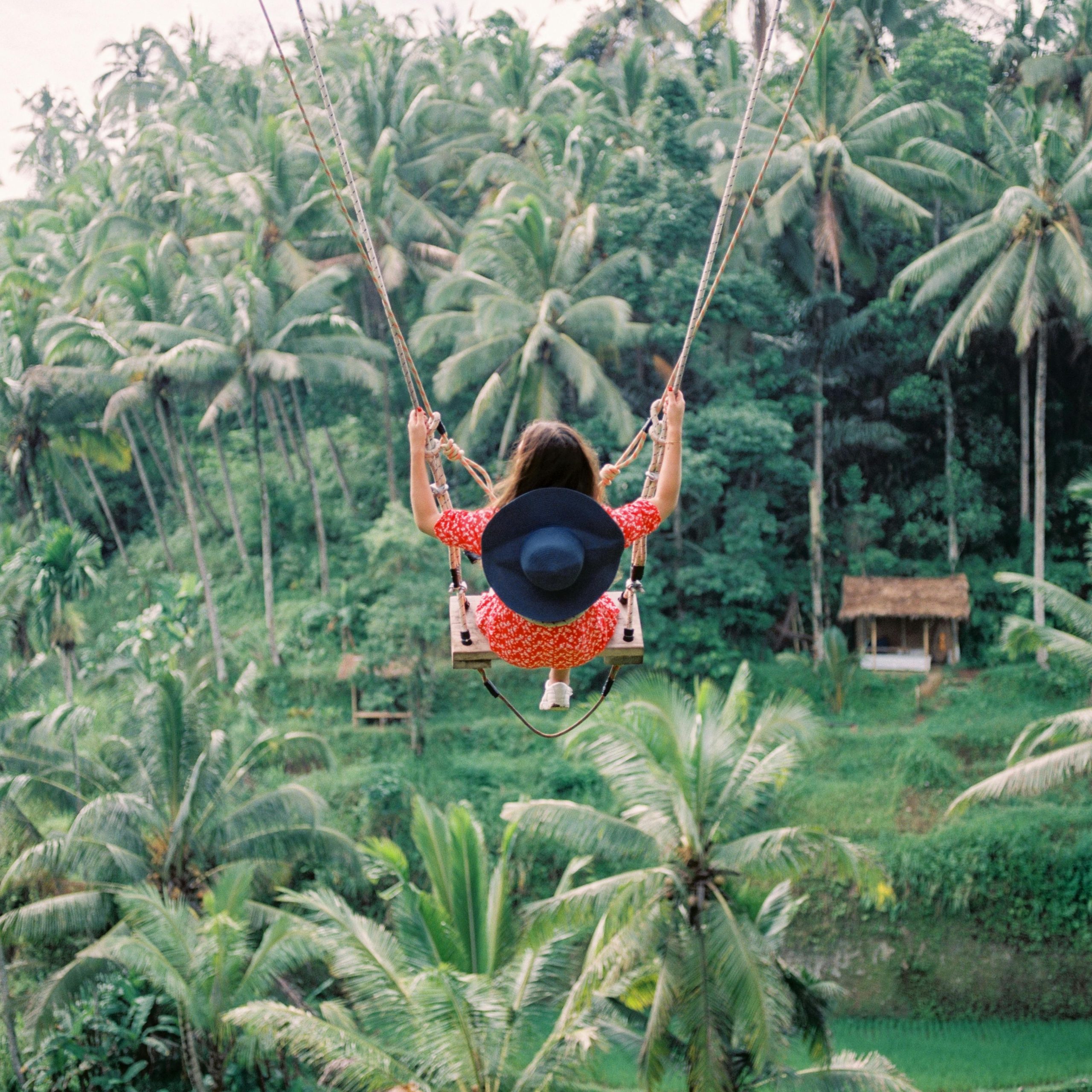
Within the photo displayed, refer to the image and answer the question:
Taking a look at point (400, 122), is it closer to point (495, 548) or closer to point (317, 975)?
point (317, 975)

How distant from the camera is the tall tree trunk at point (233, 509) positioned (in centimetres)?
2384

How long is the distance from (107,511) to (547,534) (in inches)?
1021

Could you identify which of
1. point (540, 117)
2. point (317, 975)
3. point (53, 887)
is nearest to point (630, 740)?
point (317, 975)

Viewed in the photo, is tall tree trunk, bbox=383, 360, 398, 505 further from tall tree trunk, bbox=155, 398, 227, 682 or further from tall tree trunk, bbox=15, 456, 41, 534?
tall tree trunk, bbox=15, 456, 41, 534

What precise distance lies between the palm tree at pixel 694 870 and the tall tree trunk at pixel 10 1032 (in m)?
6.34

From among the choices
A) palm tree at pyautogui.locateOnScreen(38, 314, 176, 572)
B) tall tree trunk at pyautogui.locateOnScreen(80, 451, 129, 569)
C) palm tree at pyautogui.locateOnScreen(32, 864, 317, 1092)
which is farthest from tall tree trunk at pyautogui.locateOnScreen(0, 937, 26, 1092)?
tall tree trunk at pyautogui.locateOnScreen(80, 451, 129, 569)

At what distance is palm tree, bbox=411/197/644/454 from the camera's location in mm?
20422

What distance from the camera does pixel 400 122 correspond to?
2481cm

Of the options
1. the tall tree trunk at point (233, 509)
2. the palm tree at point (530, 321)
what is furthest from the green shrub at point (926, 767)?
the tall tree trunk at point (233, 509)

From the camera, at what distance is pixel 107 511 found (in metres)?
28.0

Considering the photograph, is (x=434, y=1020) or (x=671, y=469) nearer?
(x=671, y=469)

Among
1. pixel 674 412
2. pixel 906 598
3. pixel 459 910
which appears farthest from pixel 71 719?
pixel 906 598

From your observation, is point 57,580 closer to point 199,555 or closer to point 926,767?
point 199,555

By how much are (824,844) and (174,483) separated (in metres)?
21.6
